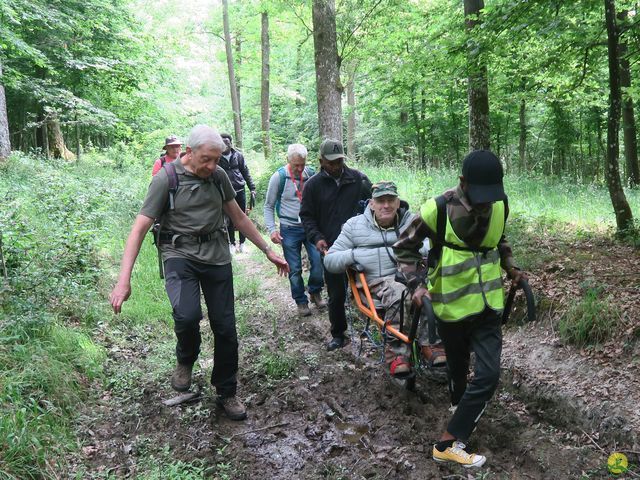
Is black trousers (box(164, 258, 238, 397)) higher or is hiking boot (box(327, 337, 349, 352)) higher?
black trousers (box(164, 258, 238, 397))

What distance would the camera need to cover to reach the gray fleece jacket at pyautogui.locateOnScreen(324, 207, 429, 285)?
502 cm

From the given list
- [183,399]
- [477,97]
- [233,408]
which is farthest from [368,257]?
[477,97]

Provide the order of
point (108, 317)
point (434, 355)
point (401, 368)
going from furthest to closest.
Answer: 1. point (108, 317)
2. point (401, 368)
3. point (434, 355)

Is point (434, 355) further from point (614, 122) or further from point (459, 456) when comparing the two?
point (614, 122)

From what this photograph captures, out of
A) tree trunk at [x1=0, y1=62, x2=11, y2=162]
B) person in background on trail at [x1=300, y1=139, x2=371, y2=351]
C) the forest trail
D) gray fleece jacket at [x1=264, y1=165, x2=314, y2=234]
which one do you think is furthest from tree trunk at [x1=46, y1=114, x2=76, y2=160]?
person in background on trail at [x1=300, y1=139, x2=371, y2=351]

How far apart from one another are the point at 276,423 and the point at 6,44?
1168 centimetres

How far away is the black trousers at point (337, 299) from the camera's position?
18.8 ft

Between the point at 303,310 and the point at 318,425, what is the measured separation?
9.95ft

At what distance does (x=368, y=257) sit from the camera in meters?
5.03

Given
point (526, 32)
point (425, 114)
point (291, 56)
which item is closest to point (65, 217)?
point (526, 32)

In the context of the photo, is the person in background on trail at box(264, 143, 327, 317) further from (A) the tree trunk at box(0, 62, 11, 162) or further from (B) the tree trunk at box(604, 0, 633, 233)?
(A) the tree trunk at box(0, 62, 11, 162)

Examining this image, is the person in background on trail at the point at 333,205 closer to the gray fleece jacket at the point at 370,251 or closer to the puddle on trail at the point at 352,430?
the gray fleece jacket at the point at 370,251

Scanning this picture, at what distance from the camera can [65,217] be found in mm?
8156

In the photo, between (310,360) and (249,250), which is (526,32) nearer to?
(310,360)
